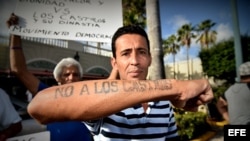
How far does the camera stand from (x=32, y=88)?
1.85 metres

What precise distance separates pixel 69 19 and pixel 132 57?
2.77 feet

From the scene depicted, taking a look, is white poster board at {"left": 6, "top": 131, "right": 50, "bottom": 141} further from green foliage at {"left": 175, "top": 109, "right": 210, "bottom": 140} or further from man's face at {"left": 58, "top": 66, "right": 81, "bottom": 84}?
green foliage at {"left": 175, "top": 109, "right": 210, "bottom": 140}

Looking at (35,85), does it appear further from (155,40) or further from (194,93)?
(155,40)

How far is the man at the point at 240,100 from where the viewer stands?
10.0 ft

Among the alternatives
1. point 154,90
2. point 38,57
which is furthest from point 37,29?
point 38,57

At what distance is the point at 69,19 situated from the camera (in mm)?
1830

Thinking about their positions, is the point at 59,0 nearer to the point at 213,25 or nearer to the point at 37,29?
the point at 37,29

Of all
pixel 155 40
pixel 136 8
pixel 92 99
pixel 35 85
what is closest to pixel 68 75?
pixel 35 85

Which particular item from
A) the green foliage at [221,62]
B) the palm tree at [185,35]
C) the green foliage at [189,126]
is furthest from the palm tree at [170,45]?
the green foliage at [189,126]

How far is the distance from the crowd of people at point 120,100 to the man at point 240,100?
2.12m

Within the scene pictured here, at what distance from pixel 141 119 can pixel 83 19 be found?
1.01 metres

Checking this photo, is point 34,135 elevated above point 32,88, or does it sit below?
below

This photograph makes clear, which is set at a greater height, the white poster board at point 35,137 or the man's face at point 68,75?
the man's face at point 68,75

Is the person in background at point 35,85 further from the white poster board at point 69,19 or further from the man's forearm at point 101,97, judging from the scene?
the man's forearm at point 101,97
